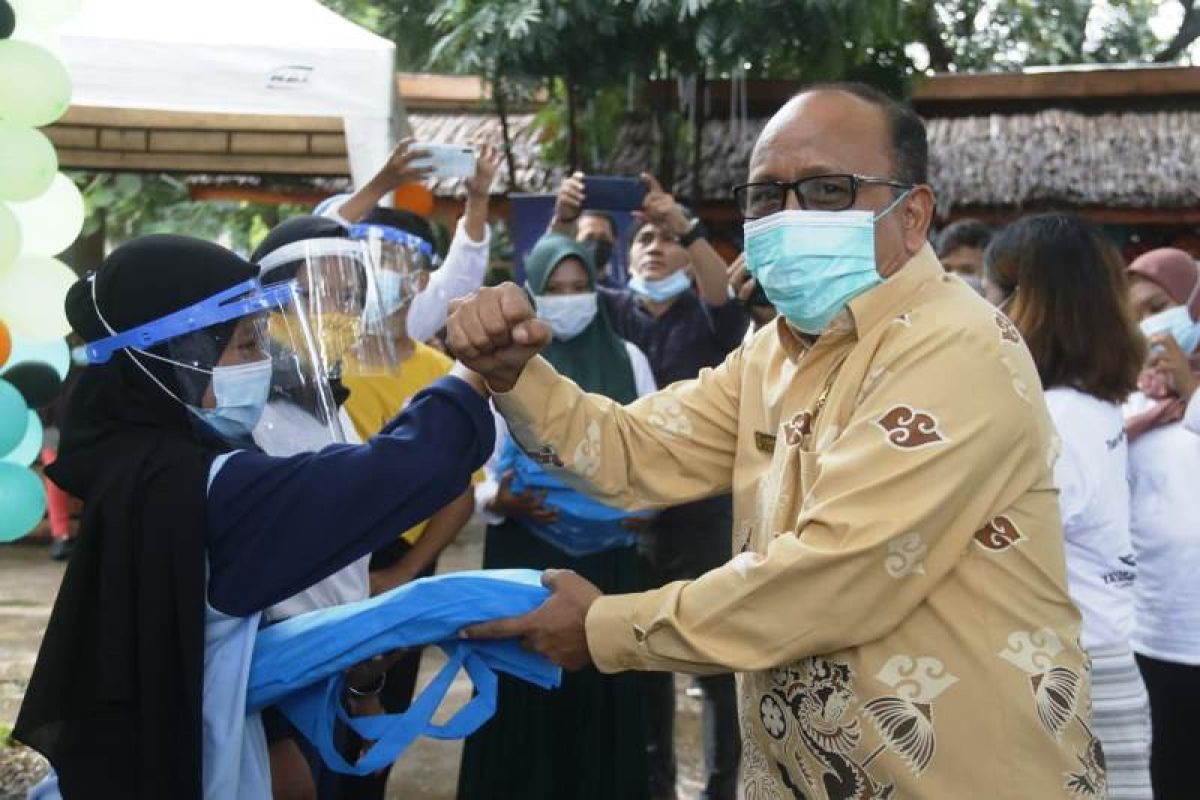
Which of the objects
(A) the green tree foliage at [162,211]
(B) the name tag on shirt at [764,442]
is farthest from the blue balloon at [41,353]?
(A) the green tree foliage at [162,211]

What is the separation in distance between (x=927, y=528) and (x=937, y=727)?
0.96ft

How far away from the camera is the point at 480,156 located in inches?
183

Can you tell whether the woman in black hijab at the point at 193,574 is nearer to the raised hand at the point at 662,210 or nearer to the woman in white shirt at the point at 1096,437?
the woman in white shirt at the point at 1096,437

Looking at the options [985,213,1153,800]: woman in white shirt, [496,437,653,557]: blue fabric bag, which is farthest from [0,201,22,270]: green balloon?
[985,213,1153,800]: woman in white shirt

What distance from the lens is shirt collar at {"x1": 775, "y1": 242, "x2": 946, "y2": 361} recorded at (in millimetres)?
1938

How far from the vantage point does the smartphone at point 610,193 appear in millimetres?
4594

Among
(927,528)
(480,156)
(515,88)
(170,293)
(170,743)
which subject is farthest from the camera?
(515,88)

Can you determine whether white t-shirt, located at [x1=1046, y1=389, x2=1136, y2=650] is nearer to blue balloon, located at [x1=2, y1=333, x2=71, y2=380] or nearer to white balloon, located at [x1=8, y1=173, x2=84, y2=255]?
blue balloon, located at [x1=2, y1=333, x2=71, y2=380]

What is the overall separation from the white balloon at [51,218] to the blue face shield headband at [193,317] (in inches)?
87.3

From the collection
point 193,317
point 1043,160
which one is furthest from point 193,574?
point 1043,160

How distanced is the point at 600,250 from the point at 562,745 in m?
2.25

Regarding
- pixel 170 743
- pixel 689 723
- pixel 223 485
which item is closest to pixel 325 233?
pixel 223 485

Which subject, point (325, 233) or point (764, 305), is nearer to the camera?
point (325, 233)

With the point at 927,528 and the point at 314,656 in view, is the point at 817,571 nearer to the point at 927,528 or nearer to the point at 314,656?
the point at 927,528
